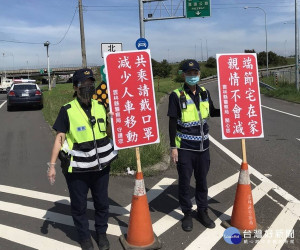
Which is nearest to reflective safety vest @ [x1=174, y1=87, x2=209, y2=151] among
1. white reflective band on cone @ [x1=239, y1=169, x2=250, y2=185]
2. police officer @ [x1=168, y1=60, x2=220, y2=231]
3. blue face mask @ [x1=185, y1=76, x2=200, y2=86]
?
police officer @ [x1=168, y1=60, x2=220, y2=231]

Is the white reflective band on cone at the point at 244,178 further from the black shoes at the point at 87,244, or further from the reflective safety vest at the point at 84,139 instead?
the black shoes at the point at 87,244

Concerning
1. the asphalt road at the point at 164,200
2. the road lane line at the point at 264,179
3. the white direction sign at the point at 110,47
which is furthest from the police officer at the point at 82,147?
the white direction sign at the point at 110,47

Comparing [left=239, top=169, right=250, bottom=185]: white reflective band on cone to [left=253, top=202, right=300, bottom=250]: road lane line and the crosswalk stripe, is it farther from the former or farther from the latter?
the crosswalk stripe

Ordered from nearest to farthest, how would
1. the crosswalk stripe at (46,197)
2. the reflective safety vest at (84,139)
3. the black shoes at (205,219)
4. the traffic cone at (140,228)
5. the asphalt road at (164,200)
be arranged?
the reflective safety vest at (84,139) → the traffic cone at (140,228) → the asphalt road at (164,200) → the black shoes at (205,219) → the crosswalk stripe at (46,197)

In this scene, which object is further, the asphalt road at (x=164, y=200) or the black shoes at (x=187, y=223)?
the black shoes at (x=187, y=223)

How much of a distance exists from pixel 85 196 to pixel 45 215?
1.26m

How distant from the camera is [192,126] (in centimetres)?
390

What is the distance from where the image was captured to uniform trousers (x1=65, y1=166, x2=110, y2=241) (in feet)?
11.3

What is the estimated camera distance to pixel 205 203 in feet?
13.5

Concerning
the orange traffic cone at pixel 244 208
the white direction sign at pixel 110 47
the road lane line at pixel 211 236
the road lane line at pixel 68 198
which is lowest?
the road lane line at pixel 211 236

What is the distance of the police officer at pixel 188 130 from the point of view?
3.87 m

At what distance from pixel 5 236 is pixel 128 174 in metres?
2.54

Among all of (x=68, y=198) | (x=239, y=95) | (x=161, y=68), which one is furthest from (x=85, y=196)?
(x=161, y=68)

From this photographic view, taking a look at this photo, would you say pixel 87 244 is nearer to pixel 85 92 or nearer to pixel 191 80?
pixel 85 92
